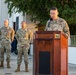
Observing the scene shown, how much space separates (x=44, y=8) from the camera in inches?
663

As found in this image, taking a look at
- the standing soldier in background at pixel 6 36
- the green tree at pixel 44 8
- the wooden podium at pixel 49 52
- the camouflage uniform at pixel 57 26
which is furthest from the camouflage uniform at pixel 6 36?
the wooden podium at pixel 49 52

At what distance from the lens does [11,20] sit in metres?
28.8

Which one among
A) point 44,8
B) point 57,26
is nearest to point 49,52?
point 57,26

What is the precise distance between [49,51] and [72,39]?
32.9 ft

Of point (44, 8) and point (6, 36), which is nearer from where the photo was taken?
point (6, 36)

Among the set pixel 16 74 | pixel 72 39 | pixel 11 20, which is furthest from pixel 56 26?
pixel 11 20

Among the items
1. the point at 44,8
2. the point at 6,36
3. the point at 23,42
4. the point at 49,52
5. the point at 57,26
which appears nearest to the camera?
the point at 49,52

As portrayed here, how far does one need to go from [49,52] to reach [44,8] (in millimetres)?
11227

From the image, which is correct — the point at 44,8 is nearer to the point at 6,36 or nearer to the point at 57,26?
the point at 6,36

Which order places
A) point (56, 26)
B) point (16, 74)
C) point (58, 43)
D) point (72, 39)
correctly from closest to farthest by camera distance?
point (58, 43), point (56, 26), point (16, 74), point (72, 39)

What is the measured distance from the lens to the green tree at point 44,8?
1534cm


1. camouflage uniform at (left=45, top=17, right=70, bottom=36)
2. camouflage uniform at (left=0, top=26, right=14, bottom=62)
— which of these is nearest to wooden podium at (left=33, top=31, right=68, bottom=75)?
camouflage uniform at (left=45, top=17, right=70, bottom=36)

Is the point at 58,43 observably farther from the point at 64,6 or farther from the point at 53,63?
the point at 64,6

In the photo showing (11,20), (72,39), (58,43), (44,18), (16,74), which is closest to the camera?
(58,43)
